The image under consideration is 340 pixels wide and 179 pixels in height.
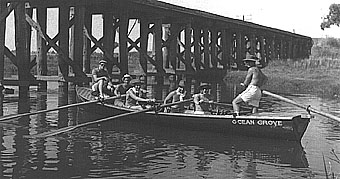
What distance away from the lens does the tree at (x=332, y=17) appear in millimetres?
67625

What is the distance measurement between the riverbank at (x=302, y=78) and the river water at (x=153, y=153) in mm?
14514

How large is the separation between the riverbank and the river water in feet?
47.6

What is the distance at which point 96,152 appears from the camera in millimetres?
11258

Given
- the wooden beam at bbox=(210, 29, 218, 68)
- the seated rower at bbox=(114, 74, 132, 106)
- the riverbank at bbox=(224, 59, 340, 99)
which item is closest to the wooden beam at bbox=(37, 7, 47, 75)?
the seated rower at bbox=(114, 74, 132, 106)

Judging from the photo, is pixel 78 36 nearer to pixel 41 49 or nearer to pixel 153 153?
pixel 41 49

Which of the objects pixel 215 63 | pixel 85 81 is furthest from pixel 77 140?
pixel 215 63

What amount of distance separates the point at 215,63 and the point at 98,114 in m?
21.7

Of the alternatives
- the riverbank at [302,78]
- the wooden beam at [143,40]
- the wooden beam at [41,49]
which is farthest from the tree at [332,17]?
the wooden beam at [41,49]

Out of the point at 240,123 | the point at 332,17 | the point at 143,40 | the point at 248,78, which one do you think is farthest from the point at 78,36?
the point at 332,17

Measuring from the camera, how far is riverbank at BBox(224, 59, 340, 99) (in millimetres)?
29553

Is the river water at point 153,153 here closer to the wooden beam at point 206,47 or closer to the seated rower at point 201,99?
the seated rower at point 201,99

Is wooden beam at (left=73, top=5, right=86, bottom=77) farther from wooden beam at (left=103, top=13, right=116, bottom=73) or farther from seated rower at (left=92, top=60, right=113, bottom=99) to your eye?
seated rower at (left=92, top=60, right=113, bottom=99)

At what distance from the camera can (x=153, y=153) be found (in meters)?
11.3

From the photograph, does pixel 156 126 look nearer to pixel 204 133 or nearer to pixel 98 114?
pixel 204 133
